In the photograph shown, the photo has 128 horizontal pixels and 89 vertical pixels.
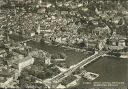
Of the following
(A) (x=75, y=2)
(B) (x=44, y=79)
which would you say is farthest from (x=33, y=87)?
(A) (x=75, y=2)

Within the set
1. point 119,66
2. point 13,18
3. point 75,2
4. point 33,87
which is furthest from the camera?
point 75,2

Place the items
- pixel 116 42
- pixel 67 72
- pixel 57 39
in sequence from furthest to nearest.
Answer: pixel 116 42 → pixel 57 39 → pixel 67 72

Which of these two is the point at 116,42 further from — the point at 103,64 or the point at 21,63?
the point at 21,63

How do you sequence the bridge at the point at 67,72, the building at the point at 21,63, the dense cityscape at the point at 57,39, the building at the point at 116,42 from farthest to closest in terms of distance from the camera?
the building at the point at 116,42 < the building at the point at 21,63 < the dense cityscape at the point at 57,39 < the bridge at the point at 67,72

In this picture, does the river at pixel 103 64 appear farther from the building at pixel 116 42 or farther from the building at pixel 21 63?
the building at pixel 21 63

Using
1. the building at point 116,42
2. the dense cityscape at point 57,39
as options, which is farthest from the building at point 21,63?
the building at point 116,42

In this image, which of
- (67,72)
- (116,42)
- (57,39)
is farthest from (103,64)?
(57,39)

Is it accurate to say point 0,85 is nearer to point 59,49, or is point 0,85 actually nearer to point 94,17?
point 59,49

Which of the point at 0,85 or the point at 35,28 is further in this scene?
the point at 35,28
